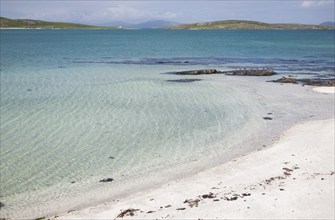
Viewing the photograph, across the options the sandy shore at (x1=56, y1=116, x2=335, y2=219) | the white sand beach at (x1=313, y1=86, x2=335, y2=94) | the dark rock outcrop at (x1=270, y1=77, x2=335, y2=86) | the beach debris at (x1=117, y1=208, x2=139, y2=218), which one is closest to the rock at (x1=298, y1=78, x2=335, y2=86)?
the dark rock outcrop at (x1=270, y1=77, x2=335, y2=86)

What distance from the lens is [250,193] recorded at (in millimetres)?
13750

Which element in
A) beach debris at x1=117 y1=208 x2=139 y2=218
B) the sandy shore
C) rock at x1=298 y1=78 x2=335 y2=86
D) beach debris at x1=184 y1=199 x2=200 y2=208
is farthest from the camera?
rock at x1=298 y1=78 x2=335 y2=86

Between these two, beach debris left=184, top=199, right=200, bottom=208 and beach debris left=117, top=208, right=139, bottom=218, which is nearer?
beach debris left=117, top=208, right=139, bottom=218

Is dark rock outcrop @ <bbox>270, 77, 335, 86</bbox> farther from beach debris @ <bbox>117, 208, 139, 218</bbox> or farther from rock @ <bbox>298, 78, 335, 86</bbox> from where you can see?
beach debris @ <bbox>117, 208, 139, 218</bbox>

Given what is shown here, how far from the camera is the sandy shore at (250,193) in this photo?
12.3m

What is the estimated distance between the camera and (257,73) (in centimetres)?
4825

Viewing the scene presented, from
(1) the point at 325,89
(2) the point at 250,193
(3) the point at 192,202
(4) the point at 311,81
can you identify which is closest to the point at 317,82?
(4) the point at 311,81

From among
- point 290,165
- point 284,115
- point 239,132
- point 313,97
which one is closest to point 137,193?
point 290,165

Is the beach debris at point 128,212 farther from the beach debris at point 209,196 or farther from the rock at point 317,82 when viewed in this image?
the rock at point 317,82

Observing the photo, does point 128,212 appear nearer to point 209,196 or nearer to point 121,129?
point 209,196

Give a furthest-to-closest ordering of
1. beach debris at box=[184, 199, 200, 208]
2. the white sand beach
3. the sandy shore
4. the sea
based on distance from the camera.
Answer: the white sand beach < the sea < beach debris at box=[184, 199, 200, 208] < the sandy shore

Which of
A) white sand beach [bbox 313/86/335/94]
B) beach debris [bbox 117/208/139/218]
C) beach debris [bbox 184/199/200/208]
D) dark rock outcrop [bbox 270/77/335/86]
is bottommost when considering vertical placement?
beach debris [bbox 117/208/139/218]

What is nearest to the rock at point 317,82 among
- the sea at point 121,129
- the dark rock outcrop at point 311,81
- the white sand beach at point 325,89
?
the dark rock outcrop at point 311,81

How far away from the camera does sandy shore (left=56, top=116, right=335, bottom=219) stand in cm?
1232
